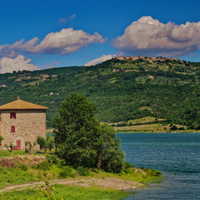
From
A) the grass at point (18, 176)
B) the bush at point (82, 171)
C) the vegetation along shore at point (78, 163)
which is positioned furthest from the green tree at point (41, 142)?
the grass at point (18, 176)

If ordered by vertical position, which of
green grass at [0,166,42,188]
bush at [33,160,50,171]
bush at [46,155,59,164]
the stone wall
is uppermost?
the stone wall

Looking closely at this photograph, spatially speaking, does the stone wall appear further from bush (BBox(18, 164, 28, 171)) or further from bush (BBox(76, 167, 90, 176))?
bush (BBox(18, 164, 28, 171))

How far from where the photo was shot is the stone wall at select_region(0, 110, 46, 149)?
58.8m

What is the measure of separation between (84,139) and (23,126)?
14.5 m

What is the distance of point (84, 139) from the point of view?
166 ft

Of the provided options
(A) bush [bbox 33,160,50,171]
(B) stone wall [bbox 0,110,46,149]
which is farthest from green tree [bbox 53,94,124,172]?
(B) stone wall [bbox 0,110,46,149]

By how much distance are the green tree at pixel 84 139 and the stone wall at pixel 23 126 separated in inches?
291

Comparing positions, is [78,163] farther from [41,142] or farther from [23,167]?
[41,142]

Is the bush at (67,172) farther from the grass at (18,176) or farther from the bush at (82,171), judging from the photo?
the grass at (18,176)

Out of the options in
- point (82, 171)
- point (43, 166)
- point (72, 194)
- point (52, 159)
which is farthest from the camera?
point (52, 159)

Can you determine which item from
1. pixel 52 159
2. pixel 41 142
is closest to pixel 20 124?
pixel 41 142

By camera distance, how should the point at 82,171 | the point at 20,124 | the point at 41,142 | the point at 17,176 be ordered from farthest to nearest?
1. the point at 20,124
2. the point at 41,142
3. the point at 82,171
4. the point at 17,176

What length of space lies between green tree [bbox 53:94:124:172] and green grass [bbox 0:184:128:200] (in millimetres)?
11024

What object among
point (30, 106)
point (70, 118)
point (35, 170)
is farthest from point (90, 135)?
point (30, 106)
